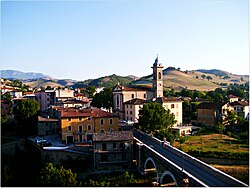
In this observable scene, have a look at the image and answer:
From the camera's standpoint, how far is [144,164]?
30109 millimetres

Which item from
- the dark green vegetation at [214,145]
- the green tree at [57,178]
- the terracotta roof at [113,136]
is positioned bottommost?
the green tree at [57,178]

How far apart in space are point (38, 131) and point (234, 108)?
33.9 metres

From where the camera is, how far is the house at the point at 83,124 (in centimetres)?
3650

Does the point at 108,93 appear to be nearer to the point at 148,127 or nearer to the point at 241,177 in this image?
the point at 148,127

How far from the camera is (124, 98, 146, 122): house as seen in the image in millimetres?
52094

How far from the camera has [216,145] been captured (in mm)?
39844

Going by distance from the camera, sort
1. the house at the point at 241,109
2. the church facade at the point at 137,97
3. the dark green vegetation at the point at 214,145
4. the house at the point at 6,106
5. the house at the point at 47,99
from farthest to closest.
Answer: the house at the point at 47,99 → the house at the point at 6,106 → the house at the point at 241,109 → the church facade at the point at 137,97 → the dark green vegetation at the point at 214,145

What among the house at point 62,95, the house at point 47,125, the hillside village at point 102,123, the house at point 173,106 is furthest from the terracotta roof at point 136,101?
the house at point 47,125

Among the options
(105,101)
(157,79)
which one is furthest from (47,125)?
(157,79)

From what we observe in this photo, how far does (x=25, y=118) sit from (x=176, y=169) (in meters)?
26.3

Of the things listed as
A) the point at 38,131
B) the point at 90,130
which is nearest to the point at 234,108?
the point at 90,130

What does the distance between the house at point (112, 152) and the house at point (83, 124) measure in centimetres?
543

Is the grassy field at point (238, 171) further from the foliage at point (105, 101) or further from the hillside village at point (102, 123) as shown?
the foliage at point (105, 101)

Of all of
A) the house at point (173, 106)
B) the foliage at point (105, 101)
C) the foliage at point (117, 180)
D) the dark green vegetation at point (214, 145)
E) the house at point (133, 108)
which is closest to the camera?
the foliage at point (117, 180)
